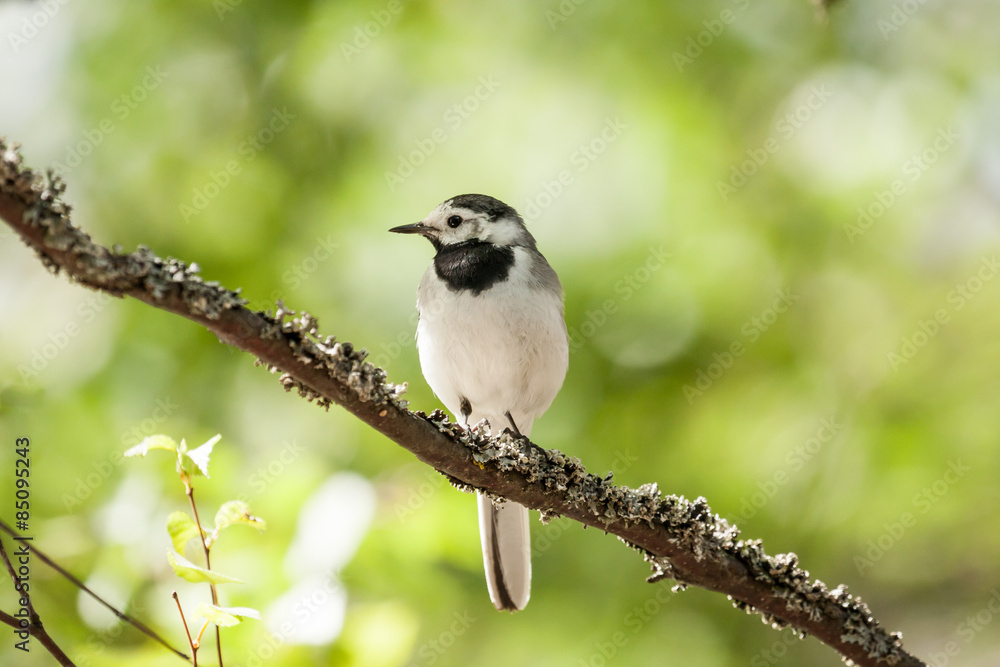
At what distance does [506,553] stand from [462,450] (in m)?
1.71

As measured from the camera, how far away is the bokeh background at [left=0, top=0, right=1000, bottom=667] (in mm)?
5750

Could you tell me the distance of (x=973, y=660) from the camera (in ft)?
18.9

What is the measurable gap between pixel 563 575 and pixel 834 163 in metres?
3.90

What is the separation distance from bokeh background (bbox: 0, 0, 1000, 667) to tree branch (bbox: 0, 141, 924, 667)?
2515 mm

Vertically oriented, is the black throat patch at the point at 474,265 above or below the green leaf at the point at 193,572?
above

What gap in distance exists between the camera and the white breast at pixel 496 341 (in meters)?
4.11

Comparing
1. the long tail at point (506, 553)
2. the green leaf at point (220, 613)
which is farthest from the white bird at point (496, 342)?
the green leaf at point (220, 613)

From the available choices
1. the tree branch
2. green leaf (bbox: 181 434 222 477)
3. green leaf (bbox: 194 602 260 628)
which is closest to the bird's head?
the tree branch

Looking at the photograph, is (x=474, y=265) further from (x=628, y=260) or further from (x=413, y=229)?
(x=628, y=260)

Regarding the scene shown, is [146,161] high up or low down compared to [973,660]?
up

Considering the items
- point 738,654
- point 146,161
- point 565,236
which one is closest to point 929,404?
point 738,654

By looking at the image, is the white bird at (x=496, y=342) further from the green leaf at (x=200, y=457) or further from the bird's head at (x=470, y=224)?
the green leaf at (x=200, y=457)

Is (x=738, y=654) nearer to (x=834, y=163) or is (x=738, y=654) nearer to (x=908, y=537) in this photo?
(x=908, y=537)

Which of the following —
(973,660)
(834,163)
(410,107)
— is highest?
(834,163)
